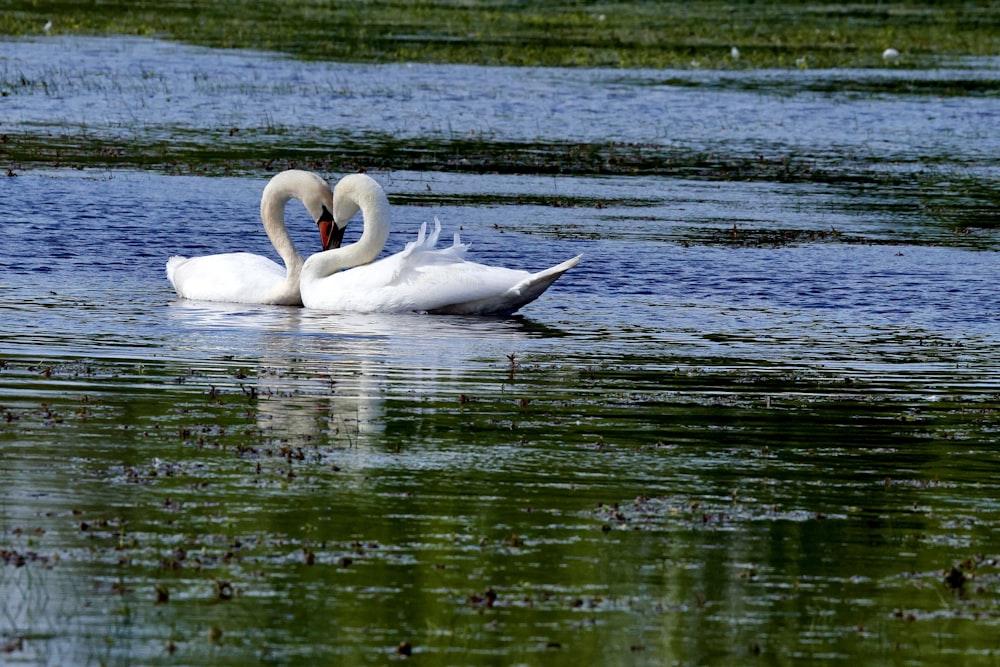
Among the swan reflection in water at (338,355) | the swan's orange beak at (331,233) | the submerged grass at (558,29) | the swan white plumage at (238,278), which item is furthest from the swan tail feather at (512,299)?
the submerged grass at (558,29)

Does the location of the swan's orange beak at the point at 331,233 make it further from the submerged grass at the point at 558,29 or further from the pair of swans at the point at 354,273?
the submerged grass at the point at 558,29

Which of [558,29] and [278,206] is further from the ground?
[558,29]

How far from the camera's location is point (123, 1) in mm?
62656

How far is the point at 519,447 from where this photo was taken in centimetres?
1043

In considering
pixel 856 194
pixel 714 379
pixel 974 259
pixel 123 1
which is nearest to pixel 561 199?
pixel 856 194

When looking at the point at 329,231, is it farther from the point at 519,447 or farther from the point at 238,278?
the point at 519,447

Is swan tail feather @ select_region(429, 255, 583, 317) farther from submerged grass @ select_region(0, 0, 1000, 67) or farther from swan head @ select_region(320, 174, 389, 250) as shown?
submerged grass @ select_region(0, 0, 1000, 67)

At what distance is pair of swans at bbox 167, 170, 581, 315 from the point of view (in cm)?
1609

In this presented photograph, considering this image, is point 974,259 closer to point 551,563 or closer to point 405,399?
point 405,399

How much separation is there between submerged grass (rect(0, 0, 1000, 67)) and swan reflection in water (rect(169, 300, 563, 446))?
2961cm

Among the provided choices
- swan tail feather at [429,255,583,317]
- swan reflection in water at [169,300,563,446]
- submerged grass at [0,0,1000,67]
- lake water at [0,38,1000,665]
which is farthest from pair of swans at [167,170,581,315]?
submerged grass at [0,0,1000,67]

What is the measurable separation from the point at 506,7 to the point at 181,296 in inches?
2017

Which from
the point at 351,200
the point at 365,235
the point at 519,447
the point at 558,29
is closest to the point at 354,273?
the point at 365,235

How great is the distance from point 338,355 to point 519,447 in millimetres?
3622
